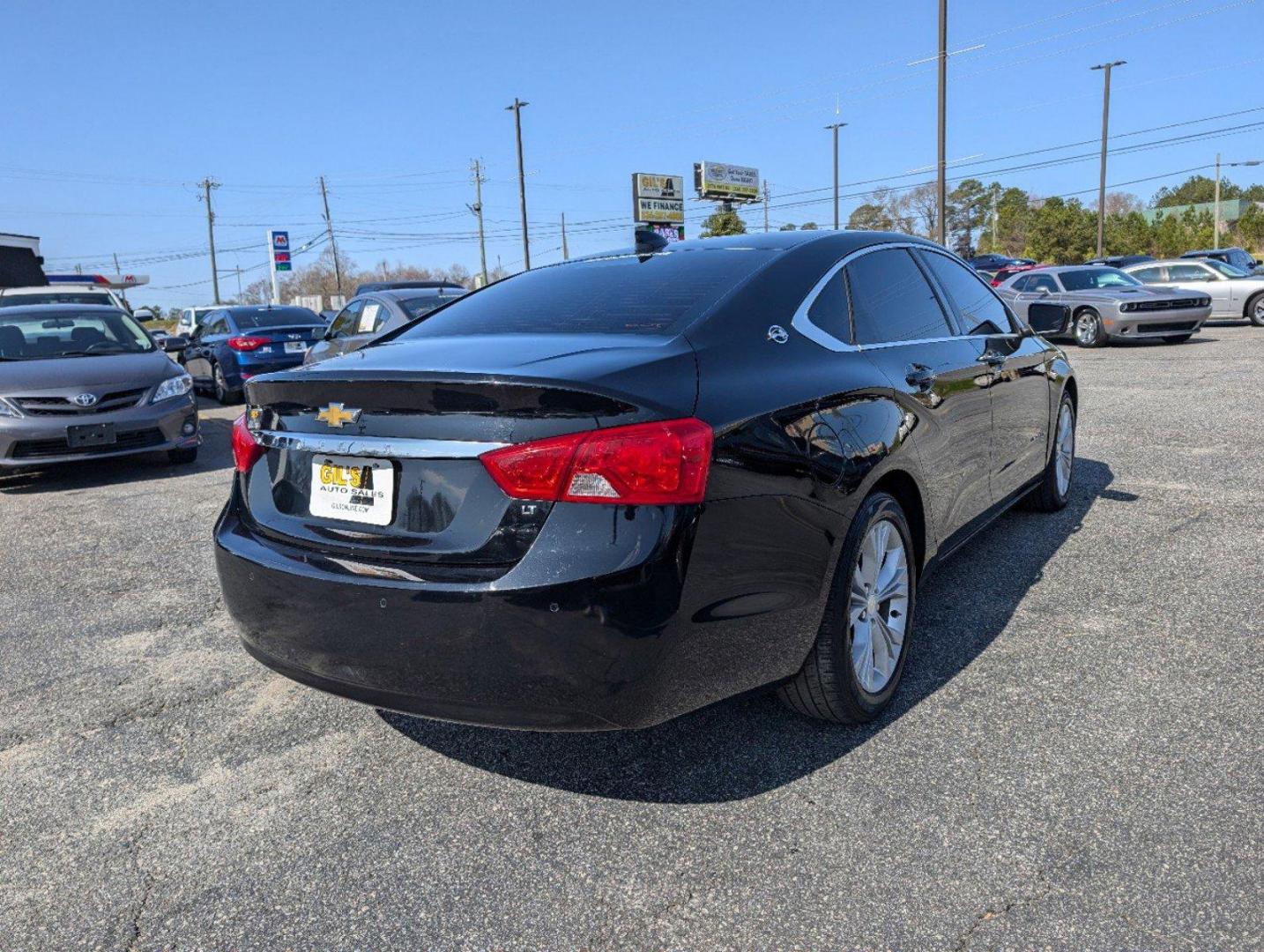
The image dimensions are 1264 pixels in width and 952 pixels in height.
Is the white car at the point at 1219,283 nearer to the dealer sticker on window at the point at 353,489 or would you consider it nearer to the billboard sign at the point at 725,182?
the dealer sticker on window at the point at 353,489

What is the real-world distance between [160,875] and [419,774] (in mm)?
711

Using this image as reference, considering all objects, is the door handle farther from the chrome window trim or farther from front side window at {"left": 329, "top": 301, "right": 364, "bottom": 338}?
front side window at {"left": 329, "top": 301, "right": 364, "bottom": 338}

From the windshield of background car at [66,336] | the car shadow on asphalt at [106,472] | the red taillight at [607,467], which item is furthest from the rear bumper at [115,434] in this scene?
the red taillight at [607,467]

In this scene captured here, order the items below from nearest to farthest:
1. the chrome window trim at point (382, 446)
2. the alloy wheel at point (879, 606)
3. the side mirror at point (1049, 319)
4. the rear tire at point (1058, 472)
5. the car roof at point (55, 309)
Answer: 1. the chrome window trim at point (382, 446)
2. the alloy wheel at point (879, 606)
3. the side mirror at point (1049, 319)
4. the rear tire at point (1058, 472)
5. the car roof at point (55, 309)

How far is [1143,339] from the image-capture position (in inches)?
694

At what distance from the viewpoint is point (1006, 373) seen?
4.36 metres

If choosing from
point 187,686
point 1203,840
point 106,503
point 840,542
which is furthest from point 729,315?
point 106,503

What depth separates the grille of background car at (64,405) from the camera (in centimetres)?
739

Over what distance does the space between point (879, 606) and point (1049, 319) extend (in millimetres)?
2853

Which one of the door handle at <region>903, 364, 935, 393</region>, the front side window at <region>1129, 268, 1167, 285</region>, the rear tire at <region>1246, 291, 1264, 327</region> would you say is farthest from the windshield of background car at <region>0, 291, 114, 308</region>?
the rear tire at <region>1246, 291, 1264, 327</region>

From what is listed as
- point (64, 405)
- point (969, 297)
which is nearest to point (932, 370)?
point (969, 297)

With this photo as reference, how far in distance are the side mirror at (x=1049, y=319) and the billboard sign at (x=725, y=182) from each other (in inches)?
1950

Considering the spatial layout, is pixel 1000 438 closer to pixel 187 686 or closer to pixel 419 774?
pixel 419 774

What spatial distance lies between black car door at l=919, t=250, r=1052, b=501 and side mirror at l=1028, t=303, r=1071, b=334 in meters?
0.14
